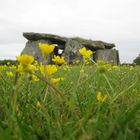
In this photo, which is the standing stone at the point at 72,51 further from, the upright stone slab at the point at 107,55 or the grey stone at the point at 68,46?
the upright stone slab at the point at 107,55

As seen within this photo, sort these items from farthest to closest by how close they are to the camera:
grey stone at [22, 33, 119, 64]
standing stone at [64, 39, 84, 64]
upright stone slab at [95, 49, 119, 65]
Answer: upright stone slab at [95, 49, 119, 65] < grey stone at [22, 33, 119, 64] < standing stone at [64, 39, 84, 64]

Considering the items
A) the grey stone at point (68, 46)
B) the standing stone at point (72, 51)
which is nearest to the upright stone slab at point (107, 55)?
the grey stone at point (68, 46)

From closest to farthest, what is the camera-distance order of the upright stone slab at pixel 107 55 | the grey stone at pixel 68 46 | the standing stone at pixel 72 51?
the standing stone at pixel 72 51 → the grey stone at pixel 68 46 → the upright stone slab at pixel 107 55

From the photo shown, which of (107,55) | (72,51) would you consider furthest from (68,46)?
(107,55)

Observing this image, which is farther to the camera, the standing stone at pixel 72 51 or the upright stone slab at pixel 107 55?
the upright stone slab at pixel 107 55

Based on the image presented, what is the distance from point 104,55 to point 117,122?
71.5 ft

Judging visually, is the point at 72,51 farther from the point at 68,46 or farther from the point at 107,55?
the point at 107,55

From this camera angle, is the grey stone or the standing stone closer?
the standing stone

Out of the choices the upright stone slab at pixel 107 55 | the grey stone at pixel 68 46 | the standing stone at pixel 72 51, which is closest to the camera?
the standing stone at pixel 72 51

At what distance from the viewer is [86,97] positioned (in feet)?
7.61

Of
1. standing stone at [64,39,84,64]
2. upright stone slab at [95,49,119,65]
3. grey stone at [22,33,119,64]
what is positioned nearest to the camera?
standing stone at [64,39,84,64]

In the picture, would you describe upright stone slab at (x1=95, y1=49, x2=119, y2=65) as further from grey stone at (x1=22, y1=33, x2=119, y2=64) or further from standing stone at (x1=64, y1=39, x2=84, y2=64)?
standing stone at (x1=64, y1=39, x2=84, y2=64)

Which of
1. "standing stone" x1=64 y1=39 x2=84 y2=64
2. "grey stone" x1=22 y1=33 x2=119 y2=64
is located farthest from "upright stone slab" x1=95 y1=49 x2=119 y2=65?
"standing stone" x1=64 y1=39 x2=84 y2=64

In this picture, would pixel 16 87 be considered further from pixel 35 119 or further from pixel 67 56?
pixel 67 56
